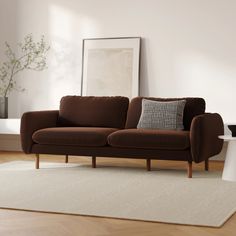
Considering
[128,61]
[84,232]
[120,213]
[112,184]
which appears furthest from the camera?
[128,61]

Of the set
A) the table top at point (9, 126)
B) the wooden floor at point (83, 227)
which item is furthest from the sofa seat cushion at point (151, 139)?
the table top at point (9, 126)

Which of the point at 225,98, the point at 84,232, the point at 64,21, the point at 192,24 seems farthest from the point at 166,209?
the point at 64,21

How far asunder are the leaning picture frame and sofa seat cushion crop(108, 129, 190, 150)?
1.78 metres

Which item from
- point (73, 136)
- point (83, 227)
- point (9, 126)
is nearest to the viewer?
point (83, 227)

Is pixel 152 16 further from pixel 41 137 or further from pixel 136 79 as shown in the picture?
pixel 41 137

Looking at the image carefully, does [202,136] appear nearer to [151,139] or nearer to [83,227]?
[151,139]

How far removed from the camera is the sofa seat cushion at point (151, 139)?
5.27 meters

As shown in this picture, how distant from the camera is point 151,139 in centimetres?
536

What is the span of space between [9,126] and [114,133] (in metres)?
2.27

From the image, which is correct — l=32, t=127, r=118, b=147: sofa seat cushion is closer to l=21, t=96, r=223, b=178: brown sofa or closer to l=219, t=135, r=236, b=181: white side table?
l=21, t=96, r=223, b=178: brown sofa

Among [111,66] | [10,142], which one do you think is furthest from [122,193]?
[10,142]

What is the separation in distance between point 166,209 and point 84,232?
0.83 metres

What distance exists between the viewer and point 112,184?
194 inches

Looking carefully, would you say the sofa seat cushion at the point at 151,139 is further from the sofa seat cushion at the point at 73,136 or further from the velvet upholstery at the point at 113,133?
the sofa seat cushion at the point at 73,136
